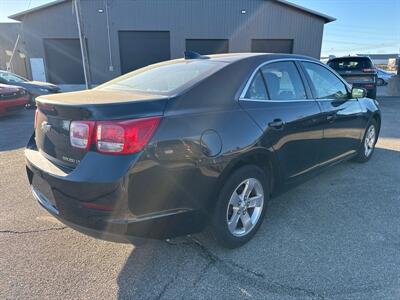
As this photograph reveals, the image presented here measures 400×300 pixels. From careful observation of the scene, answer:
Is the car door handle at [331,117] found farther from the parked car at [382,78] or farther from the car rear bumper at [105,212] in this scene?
the parked car at [382,78]

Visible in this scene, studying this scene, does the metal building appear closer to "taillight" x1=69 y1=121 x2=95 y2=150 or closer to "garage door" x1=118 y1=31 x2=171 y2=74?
"garage door" x1=118 y1=31 x2=171 y2=74

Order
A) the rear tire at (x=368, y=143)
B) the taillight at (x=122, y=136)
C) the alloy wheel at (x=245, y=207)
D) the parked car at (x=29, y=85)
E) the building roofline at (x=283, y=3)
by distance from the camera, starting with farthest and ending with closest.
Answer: the building roofline at (x=283, y=3), the parked car at (x=29, y=85), the rear tire at (x=368, y=143), the alloy wheel at (x=245, y=207), the taillight at (x=122, y=136)

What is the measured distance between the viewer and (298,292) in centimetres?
224

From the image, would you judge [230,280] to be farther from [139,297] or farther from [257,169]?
[257,169]

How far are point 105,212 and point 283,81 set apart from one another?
7.26ft

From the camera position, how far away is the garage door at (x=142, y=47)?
57.3 feet

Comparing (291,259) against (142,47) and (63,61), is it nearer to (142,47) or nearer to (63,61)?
(142,47)

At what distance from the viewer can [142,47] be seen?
1759 cm

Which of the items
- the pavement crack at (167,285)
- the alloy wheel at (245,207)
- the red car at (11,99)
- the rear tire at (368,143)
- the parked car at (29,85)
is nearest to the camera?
the pavement crack at (167,285)

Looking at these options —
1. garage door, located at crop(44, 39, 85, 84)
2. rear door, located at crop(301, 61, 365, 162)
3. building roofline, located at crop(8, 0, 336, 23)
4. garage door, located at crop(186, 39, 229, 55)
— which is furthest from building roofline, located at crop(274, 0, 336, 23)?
rear door, located at crop(301, 61, 365, 162)

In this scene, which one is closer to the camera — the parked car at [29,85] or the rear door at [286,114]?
the rear door at [286,114]

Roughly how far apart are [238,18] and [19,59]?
15802 mm

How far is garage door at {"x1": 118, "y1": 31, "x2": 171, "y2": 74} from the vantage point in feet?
57.3

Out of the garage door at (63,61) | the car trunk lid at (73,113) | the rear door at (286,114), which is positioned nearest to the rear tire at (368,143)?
the rear door at (286,114)
